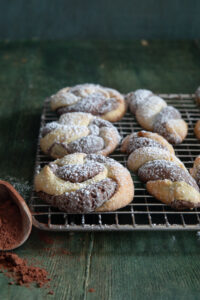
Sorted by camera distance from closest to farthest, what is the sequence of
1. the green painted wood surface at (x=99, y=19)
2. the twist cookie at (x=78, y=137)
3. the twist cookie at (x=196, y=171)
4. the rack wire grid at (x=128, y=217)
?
1. the rack wire grid at (x=128, y=217)
2. the twist cookie at (x=196, y=171)
3. the twist cookie at (x=78, y=137)
4. the green painted wood surface at (x=99, y=19)

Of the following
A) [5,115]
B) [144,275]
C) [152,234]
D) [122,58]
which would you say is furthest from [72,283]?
[122,58]

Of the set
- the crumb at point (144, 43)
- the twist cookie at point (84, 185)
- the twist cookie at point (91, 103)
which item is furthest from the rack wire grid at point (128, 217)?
the crumb at point (144, 43)

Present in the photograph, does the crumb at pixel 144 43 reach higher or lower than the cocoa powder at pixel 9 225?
lower

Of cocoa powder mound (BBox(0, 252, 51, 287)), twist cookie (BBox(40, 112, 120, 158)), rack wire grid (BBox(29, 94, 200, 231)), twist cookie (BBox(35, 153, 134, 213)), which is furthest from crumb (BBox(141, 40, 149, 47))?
cocoa powder mound (BBox(0, 252, 51, 287))

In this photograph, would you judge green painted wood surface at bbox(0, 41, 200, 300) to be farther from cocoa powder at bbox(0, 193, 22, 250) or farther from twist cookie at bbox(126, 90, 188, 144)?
twist cookie at bbox(126, 90, 188, 144)

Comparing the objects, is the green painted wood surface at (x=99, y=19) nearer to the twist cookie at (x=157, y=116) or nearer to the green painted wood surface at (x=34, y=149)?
the green painted wood surface at (x=34, y=149)

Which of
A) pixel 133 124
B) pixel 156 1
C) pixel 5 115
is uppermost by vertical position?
pixel 156 1

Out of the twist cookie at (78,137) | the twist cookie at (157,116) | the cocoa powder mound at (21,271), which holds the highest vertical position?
the twist cookie at (157,116)

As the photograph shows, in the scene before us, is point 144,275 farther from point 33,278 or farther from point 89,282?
point 33,278
